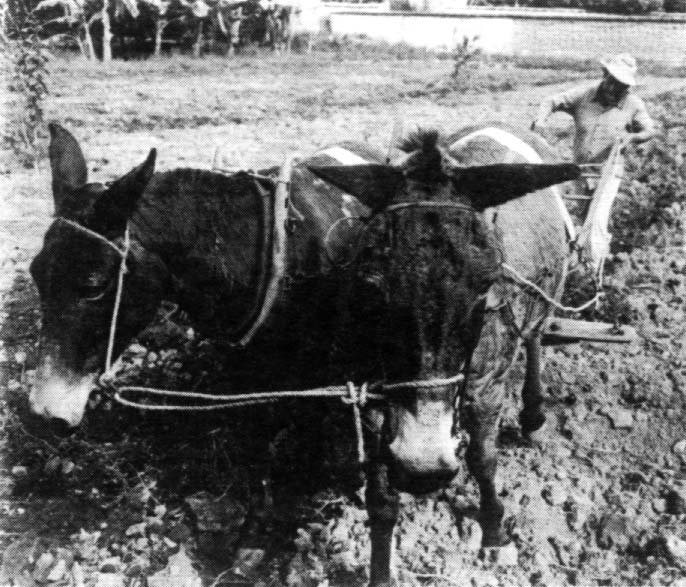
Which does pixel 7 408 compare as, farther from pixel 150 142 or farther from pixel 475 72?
pixel 475 72

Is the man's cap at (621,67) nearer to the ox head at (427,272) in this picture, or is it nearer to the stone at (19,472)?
the ox head at (427,272)

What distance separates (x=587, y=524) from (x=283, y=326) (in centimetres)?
198

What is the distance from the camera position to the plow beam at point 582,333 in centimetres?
451

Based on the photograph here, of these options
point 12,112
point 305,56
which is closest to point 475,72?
point 305,56

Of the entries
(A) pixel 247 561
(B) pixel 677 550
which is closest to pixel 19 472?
(A) pixel 247 561

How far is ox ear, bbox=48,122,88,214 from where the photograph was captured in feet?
9.24

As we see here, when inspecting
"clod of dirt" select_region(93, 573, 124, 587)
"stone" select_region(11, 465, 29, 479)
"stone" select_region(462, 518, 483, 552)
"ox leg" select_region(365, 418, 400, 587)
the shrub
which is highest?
the shrub

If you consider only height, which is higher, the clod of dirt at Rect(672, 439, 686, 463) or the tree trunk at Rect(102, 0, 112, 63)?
the tree trunk at Rect(102, 0, 112, 63)

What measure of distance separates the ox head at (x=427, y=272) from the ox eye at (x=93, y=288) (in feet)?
3.12

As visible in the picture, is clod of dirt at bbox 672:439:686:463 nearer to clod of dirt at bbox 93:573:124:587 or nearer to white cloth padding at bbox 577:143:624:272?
white cloth padding at bbox 577:143:624:272

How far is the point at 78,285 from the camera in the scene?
2.64 meters

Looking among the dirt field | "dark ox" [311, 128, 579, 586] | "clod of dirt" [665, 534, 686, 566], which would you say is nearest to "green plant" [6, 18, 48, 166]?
the dirt field

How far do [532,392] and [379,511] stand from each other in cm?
173

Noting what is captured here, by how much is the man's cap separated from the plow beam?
1963mm
